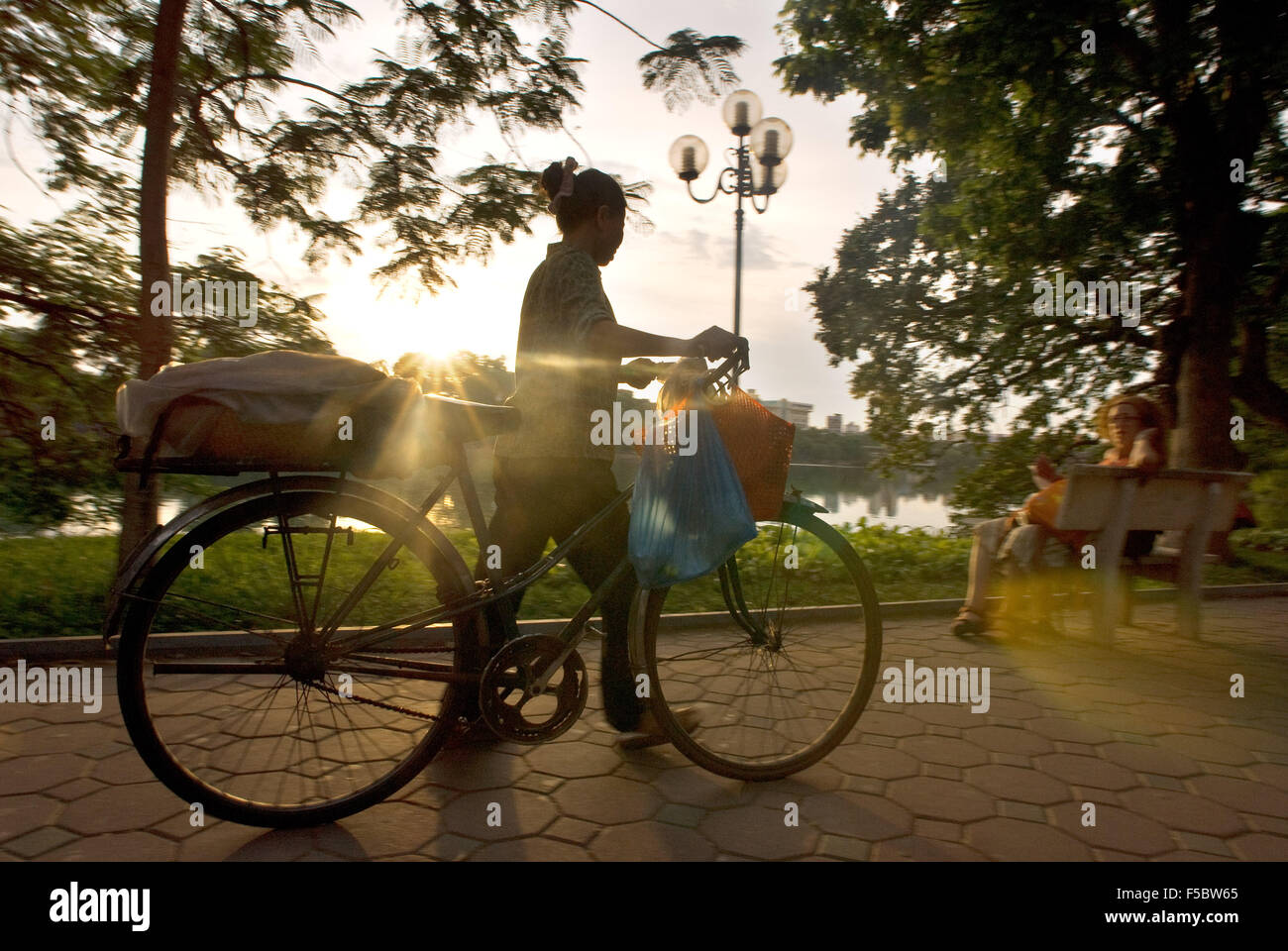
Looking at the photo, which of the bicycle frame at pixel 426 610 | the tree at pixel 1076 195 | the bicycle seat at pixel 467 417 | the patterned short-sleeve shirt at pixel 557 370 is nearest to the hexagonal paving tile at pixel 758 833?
the bicycle frame at pixel 426 610

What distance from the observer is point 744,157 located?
1018cm

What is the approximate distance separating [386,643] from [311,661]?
23 centimetres

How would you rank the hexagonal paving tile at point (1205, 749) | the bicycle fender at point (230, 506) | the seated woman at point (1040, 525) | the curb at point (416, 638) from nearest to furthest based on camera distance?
the bicycle fender at point (230, 506) → the curb at point (416, 638) → the hexagonal paving tile at point (1205, 749) → the seated woman at point (1040, 525)

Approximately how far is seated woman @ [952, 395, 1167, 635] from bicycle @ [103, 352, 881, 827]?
2339 millimetres

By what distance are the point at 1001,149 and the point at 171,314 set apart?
9.64 meters

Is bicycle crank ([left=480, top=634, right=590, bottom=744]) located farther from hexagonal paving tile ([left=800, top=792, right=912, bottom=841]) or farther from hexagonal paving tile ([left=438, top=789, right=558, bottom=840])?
hexagonal paving tile ([left=800, top=792, right=912, bottom=841])

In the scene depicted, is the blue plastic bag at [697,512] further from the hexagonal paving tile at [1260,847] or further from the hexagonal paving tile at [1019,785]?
the hexagonal paving tile at [1260,847]

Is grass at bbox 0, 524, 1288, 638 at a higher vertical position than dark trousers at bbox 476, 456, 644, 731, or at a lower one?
lower

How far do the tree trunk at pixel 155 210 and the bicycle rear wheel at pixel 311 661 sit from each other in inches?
91.6

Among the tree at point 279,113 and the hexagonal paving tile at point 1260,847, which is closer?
the hexagonal paving tile at point 1260,847

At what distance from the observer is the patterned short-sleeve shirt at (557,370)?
2.87m

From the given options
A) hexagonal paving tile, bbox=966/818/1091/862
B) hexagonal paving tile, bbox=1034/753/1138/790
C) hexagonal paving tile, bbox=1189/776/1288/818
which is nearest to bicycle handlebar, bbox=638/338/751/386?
hexagonal paving tile, bbox=966/818/1091/862

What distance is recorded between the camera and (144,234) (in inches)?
198

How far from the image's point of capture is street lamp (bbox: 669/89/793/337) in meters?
10.0
